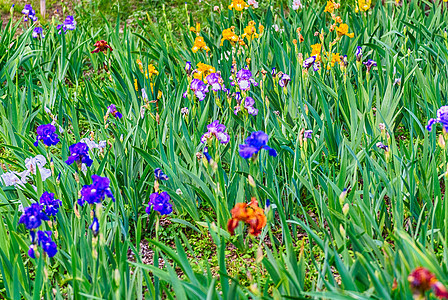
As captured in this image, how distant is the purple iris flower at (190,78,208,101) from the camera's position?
2404 millimetres

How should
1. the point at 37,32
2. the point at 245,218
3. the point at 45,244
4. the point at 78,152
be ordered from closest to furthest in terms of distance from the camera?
the point at 245,218, the point at 45,244, the point at 78,152, the point at 37,32

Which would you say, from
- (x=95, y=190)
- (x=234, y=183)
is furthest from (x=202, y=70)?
(x=95, y=190)

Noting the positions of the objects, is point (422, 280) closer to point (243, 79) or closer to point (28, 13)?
point (243, 79)

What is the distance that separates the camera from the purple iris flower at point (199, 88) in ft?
7.89

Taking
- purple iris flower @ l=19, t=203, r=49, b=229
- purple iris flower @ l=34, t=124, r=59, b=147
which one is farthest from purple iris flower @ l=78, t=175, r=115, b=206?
purple iris flower @ l=34, t=124, r=59, b=147

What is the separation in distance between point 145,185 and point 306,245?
2.37 ft

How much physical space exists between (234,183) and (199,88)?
73 cm

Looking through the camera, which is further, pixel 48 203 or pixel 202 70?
pixel 202 70

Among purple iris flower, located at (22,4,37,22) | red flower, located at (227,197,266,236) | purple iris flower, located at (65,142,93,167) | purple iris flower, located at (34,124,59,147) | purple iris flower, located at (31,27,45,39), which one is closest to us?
red flower, located at (227,197,266,236)

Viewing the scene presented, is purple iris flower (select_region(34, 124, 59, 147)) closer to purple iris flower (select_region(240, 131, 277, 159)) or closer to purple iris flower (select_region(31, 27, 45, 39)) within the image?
purple iris flower (select_region(240, 131, 277, 159))

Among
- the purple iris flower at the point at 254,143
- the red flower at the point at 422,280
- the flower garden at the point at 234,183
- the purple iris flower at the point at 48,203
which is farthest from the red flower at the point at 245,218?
the purple iris flower at the point at 48,203

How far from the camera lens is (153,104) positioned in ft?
9.14

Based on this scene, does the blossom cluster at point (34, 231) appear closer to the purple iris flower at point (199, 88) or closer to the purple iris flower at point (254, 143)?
the purple iris flower at point (254, 143)

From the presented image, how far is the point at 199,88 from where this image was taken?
7.95 feet
